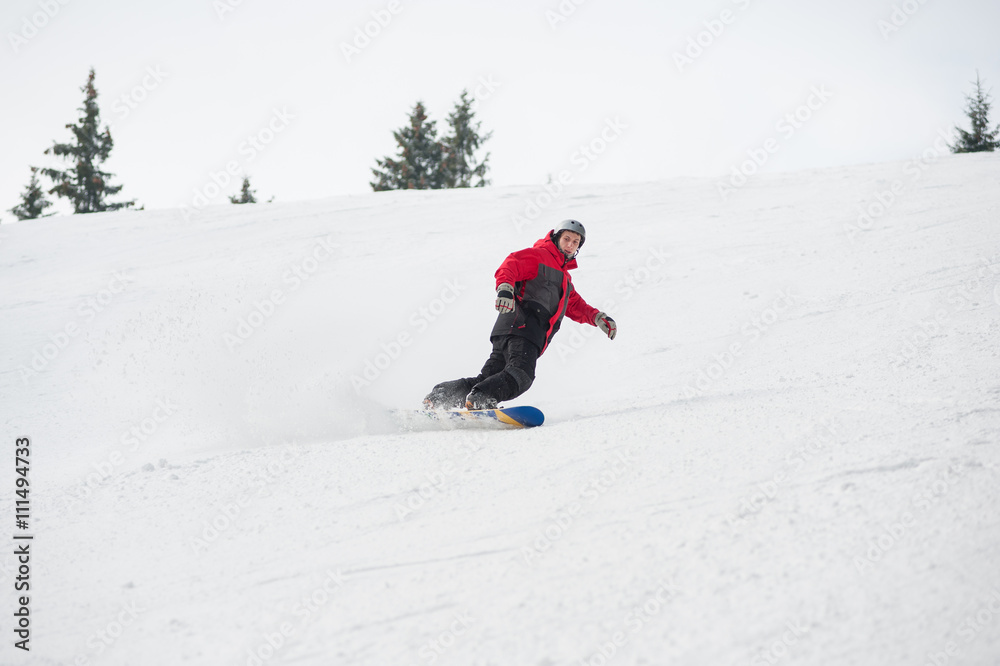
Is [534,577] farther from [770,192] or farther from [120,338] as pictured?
[770,192]

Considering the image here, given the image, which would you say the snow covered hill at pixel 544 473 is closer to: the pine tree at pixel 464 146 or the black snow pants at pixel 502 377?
the black snow pants at pixel 502 377

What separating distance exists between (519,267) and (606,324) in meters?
0.85

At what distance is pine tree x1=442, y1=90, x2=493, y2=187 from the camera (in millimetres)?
31312

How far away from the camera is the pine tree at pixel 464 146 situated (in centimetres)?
3131

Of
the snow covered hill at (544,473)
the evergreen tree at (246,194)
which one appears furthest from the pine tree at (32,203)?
the snow covered hill at (544,473)

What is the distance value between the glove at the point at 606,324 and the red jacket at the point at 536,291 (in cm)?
34

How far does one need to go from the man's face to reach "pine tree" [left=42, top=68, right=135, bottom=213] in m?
26.6

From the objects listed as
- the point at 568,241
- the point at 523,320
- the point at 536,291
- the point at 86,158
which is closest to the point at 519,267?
the point at 536,291

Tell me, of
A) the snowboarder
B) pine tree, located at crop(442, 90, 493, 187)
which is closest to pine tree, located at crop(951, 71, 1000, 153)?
pine tree, located at crop(442, 90, 493, 187)

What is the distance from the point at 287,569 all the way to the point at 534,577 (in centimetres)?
94

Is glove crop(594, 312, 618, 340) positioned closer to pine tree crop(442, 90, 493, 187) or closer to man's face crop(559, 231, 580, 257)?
man's face crop(559, 231, 580, 257)

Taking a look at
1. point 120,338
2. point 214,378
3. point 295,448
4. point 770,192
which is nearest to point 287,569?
point 295,448

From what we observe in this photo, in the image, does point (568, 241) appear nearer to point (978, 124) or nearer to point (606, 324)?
point (606, 324)

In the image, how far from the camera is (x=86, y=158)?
25516 millimetres
